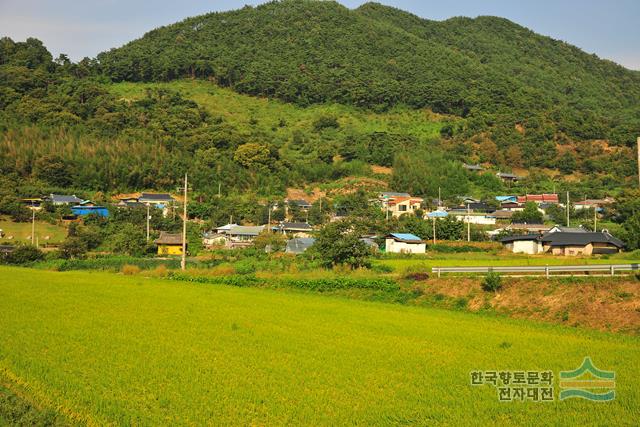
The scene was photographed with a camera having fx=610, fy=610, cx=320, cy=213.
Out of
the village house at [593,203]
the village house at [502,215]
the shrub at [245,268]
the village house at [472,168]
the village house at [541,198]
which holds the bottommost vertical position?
the shrub at [245,268]

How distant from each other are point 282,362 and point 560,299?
11821mm

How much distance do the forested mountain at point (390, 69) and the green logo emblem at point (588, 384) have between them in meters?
81.7

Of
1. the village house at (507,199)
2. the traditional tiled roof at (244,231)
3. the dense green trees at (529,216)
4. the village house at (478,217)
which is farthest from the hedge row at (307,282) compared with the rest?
the village house at (507,199)

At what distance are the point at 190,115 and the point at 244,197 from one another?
103 feet

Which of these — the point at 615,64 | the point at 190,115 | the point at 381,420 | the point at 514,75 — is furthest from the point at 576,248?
the point at 615,64

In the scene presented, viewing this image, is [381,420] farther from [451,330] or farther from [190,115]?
[190,115]

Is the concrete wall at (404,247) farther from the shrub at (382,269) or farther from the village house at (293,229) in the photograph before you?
the shrub at (382,269)

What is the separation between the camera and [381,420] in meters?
8.14

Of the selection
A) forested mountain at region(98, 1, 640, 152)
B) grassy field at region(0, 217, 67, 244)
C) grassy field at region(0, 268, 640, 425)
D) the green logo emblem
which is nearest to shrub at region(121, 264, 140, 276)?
grassy field at region(0, 268, 640, 425)

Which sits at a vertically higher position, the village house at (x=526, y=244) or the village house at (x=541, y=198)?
the village house at (x=541, y=198)

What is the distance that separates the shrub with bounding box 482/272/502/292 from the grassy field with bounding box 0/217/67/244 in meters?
36.8

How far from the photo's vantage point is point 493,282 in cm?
2214

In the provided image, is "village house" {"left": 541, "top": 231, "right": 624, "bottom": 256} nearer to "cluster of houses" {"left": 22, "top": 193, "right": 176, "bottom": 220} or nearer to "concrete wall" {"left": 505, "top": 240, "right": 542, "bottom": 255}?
"concrete wall" {"left": 505, "top": 240, "right": 542, "bottom": 255}

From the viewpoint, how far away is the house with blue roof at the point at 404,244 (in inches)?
1796
